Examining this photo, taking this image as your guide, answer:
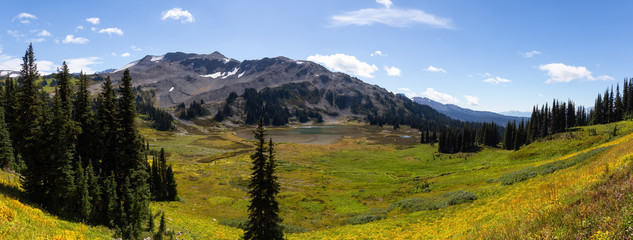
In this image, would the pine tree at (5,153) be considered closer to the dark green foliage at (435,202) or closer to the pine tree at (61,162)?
the pine tree at (61,162)

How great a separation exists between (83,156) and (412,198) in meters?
48.5

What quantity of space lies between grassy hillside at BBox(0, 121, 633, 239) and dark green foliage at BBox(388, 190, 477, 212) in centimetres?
18

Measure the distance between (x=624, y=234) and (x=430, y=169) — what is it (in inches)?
3464

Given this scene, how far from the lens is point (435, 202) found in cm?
4231

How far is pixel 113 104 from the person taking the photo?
30.7 meters

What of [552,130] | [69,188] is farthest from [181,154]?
[552,130]

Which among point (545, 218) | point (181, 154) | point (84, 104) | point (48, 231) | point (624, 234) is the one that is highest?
point (84, 104)

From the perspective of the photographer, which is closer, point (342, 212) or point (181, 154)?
point (342, 212)

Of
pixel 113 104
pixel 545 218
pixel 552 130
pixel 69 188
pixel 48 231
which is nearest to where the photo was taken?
pixel 545 218

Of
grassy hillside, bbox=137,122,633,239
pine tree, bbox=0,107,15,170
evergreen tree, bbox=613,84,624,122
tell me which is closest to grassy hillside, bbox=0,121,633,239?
grassy hillside, bbox=137,122,633,239

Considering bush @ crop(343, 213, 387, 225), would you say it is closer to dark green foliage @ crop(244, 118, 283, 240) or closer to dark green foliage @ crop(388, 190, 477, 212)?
dark green foliage @ crop(388, 190, 477, 212)

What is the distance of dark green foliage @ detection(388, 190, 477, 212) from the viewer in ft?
125

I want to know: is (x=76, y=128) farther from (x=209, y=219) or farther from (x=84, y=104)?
(x=209, y=219)

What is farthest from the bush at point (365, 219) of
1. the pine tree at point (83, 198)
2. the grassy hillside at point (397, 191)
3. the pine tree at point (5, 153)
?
the pine tree at point (5, 153)
